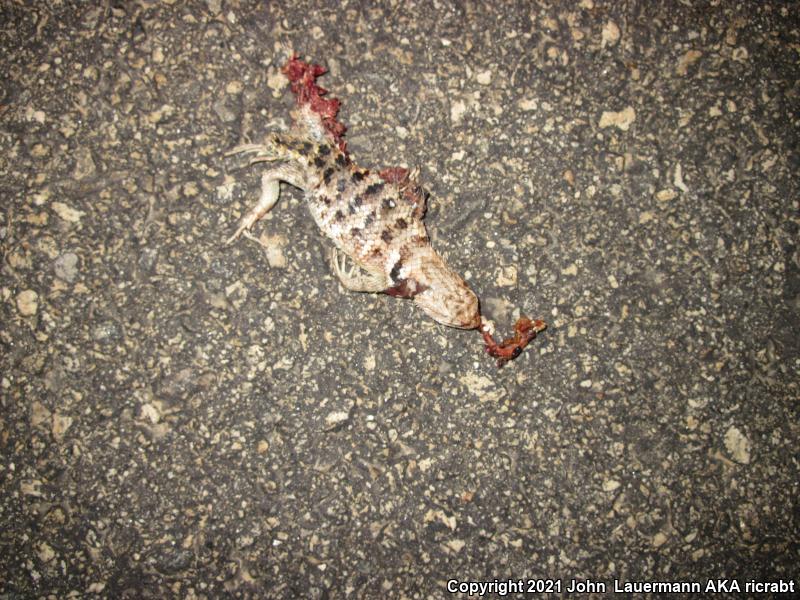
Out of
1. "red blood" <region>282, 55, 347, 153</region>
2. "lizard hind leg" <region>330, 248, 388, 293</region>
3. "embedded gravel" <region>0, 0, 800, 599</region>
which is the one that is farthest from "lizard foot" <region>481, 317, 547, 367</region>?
"red blood" <region>282, 55, 347, 153</region>

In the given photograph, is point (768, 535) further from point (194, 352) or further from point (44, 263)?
point (44, 263)

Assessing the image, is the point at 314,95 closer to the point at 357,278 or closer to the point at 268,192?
the point at 268,192

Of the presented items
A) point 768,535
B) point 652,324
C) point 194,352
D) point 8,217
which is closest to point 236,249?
point 194,352

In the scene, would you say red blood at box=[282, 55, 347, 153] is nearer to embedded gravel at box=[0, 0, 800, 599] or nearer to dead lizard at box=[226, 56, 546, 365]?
dead lizard at box=[226, 56, 546, 365]

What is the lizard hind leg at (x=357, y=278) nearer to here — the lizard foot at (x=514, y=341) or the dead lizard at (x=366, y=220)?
the dead lizard at (x=366, y=220)

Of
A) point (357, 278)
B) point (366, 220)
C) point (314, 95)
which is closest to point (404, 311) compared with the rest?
point (357, 278)

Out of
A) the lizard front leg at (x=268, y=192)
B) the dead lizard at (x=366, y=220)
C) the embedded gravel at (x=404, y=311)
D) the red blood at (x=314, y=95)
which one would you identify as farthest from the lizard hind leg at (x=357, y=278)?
the red blood at (x=314, y=95)
